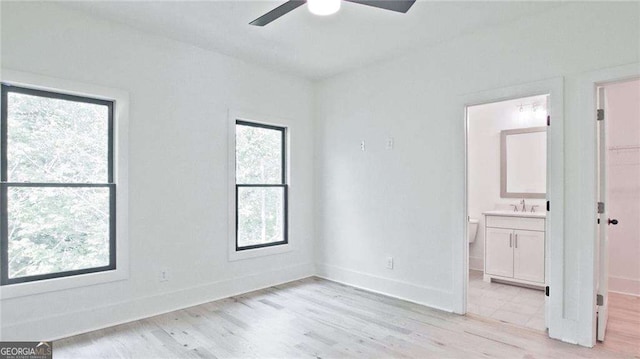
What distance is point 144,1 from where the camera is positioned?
281 centimetres

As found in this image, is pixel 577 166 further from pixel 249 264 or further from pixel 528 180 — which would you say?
pixel 249 264

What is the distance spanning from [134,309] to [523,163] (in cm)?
495

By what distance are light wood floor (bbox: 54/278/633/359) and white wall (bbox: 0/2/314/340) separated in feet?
0.88

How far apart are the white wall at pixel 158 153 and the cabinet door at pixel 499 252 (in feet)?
8.69

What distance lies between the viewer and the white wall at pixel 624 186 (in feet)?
13.2

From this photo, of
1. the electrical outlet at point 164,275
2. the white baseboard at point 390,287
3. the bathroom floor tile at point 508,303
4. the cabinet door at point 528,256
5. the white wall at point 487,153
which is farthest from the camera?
the white wall at point 487,153

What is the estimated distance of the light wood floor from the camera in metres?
2.62

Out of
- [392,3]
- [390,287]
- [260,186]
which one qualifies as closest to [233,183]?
[260,186]

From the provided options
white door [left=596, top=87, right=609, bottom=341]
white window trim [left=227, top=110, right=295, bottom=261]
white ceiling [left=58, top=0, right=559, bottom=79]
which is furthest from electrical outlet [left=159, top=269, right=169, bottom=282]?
white door [left=596, top=87, right=609, bottom=341]

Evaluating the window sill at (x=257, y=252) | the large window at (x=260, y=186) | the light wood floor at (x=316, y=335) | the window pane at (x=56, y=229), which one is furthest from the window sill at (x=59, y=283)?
the large window at (x=260, y=186)

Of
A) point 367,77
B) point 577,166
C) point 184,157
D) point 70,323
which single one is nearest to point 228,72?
point 184,157

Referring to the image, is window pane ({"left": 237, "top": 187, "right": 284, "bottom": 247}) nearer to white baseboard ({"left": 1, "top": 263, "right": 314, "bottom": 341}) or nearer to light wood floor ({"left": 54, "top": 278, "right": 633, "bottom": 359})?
white baseboard ({"left": 1, "top": 263, "right": 314, "bottom": 341})

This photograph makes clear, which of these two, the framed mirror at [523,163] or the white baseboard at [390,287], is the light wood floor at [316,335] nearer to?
the white baseboard at [390,287]

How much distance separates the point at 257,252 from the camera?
427 centimetres
